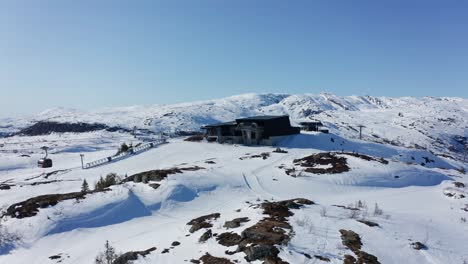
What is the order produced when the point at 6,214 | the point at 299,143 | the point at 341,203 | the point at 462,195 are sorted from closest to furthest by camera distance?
the point at 6,214, the point at 341,203, the point at 462,195, the point at 299,143

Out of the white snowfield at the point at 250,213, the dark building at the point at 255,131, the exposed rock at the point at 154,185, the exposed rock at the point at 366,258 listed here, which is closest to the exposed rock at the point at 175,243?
the white snowfield at the point at 250,213

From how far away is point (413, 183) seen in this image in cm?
3881

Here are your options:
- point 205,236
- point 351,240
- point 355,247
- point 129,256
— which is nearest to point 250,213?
point 205,236

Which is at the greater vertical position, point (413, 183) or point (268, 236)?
point (268, 236)

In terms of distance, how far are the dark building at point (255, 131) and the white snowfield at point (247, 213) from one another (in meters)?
19.3

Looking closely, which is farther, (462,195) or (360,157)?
(360,157)

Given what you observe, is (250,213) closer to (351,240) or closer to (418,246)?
(351,240)

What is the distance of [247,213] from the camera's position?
23609 mm

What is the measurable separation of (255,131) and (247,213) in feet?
149

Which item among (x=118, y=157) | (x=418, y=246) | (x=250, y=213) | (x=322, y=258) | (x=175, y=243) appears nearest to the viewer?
(x=322, y=258)

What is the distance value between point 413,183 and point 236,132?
38464 millimetres

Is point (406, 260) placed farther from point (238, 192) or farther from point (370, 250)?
point (238, 192)

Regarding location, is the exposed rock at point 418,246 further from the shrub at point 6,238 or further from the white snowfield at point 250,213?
the shrub at point 6,238

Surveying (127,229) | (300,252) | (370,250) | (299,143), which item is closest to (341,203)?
(370,250)
